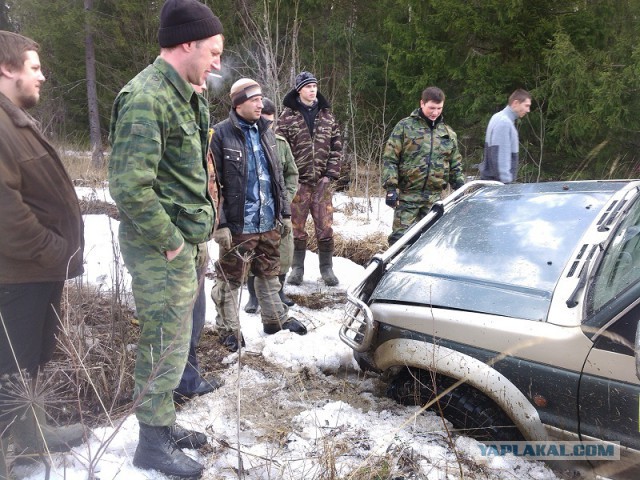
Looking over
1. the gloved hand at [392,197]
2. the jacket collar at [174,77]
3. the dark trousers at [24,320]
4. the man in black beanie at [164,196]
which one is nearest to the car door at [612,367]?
the man in black beanie at [164,196]

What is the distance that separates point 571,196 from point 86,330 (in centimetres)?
331

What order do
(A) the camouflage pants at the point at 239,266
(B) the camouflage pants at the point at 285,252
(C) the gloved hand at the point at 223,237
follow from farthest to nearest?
(B) the camouflage pants at the point at 285,252 < (A) the camouflage pants at the point at 239,266 < (C) the gloved hand at the point at 223,237

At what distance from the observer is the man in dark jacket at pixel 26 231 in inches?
76.7

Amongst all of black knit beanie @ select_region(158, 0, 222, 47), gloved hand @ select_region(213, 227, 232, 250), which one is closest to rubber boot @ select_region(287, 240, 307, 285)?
gloved hand @ select_region(213, 227, 232, 250)

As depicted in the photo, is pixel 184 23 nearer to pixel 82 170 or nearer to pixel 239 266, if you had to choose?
pixel 239 266

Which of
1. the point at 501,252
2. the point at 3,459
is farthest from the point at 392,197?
the point at 3,459

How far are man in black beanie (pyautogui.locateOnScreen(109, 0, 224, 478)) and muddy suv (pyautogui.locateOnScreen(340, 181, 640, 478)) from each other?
0.99 metres

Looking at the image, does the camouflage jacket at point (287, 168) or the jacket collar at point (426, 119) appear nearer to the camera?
the camouflage jacket at point (287, 168)

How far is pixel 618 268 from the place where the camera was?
7.09ft

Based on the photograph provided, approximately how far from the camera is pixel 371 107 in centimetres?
1291

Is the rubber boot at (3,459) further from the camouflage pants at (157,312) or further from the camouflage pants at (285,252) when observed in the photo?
the camouflage pants at (285,252)

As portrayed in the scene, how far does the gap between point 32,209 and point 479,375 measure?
2085 mm

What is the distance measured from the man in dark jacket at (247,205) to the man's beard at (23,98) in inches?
61.5

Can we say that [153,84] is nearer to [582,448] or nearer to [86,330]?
[86,330]
